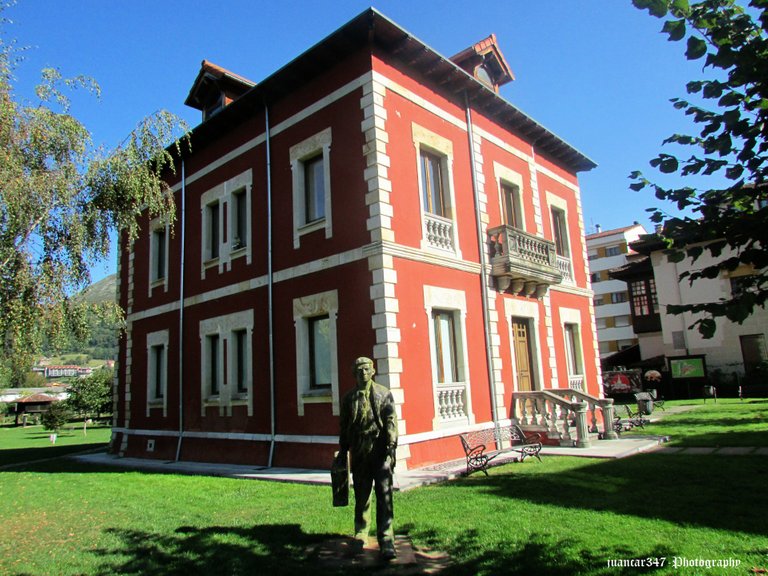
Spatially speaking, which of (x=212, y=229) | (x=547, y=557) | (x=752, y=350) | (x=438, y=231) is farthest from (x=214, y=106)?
(x=752, y=350)

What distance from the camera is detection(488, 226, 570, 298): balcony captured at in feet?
46.0

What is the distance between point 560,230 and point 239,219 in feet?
35.2

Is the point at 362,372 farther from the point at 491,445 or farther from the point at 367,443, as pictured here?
the point at 491,445

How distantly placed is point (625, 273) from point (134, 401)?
33.0 metres

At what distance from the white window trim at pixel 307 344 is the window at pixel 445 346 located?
7.58ft

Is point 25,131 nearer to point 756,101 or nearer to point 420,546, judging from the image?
point 420,546

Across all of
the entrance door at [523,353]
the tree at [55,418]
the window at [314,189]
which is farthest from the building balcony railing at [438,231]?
the tree at [55,418]

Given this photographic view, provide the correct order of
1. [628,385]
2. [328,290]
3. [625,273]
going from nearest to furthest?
[328,290], [628,385], [625,273]

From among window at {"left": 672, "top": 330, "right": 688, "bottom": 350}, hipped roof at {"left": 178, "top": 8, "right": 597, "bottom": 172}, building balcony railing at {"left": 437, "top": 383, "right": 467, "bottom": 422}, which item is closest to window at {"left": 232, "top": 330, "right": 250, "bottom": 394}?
building balcony railing at {"left": 437, "top": 383, "right": 467, "bottom": 422}

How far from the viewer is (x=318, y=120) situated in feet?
42.2

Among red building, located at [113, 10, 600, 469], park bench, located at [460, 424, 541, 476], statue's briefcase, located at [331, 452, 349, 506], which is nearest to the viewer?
statue's briefcase, located at [331, 452, 349, 506]

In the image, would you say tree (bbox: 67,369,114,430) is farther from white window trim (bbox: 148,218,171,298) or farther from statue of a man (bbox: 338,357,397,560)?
statue of a man (bbox: 338,357,397,560)

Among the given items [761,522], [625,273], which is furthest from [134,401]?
[625,273]

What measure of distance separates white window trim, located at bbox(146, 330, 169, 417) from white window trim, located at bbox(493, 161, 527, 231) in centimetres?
1113
